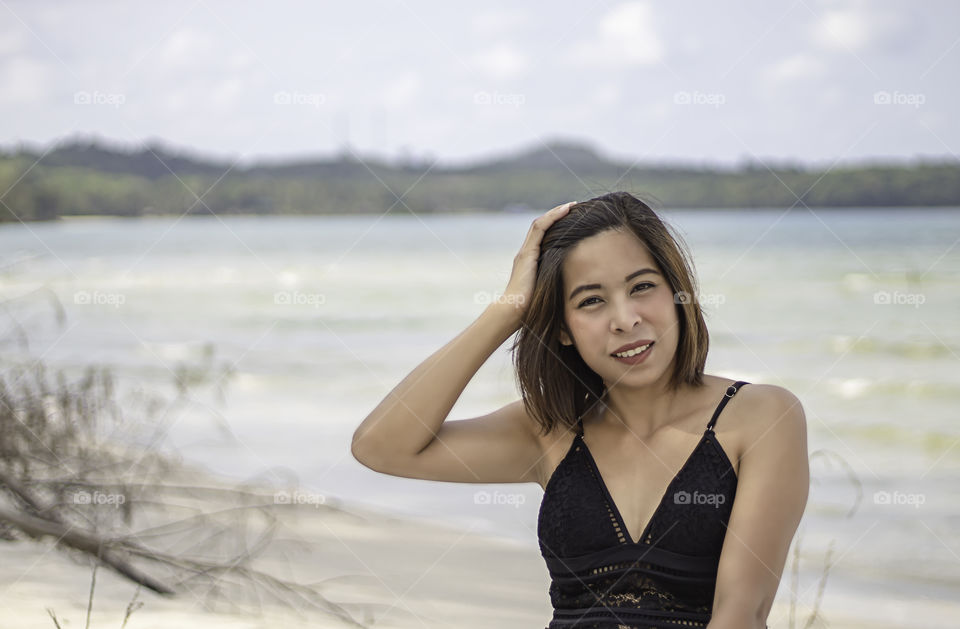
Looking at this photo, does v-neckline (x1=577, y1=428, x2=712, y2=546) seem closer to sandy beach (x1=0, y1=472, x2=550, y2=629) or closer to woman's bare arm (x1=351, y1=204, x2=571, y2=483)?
woman's bare arm (x1=351, y1=204, x2=571, y2=483)

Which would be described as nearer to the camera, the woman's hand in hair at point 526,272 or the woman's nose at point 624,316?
the woman's nose at point 624,316

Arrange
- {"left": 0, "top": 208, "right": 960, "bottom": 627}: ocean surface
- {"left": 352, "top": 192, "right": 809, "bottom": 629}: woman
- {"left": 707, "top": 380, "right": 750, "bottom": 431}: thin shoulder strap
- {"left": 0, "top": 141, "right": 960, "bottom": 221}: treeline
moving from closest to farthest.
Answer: {"left": 352, "top": 192, "right": 809, "bottom": 629}: woman, {"left": 707, "top": 380, "right": 750, "bottom": 431}: thin shoulder strap, {"left": 0, "top": 208, "right": 960, "bottom": 627}: ocean surface, {"left": 0, "top": 141, "right": 960, "bottom": 221}: treeline

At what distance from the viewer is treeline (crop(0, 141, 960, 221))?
22.7m

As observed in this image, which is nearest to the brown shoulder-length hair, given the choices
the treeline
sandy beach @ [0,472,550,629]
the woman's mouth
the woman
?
the woman

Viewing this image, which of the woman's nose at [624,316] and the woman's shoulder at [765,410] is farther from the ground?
the woman's nose at [624,316]

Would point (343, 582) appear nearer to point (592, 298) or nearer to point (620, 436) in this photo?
point (620, 436)

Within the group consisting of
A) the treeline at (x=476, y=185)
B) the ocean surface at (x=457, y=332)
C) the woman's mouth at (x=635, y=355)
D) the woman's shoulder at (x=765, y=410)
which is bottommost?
the woman's shoulder at (x=765, y=410)

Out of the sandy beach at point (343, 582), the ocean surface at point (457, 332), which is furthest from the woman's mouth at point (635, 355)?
the sandy beach at point (343, 582)

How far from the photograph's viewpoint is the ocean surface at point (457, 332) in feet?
23.9

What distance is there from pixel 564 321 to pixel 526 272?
0.49 feet

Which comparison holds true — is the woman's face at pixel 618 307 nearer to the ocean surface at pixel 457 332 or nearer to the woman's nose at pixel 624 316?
the woman's nose at pixel 624 316

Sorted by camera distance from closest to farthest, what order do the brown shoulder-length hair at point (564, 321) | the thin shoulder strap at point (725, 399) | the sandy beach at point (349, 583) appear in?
1. the thin shoulder strap at point (725, 399)
2. the brown shoulder-length hair at point (564, 321)
3. the sandy beach at point (349, 583)

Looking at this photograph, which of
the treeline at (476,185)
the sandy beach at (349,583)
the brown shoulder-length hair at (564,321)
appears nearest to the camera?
the brown shoulder-length hair at (564,321)

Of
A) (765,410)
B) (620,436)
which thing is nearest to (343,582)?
(620,436)
